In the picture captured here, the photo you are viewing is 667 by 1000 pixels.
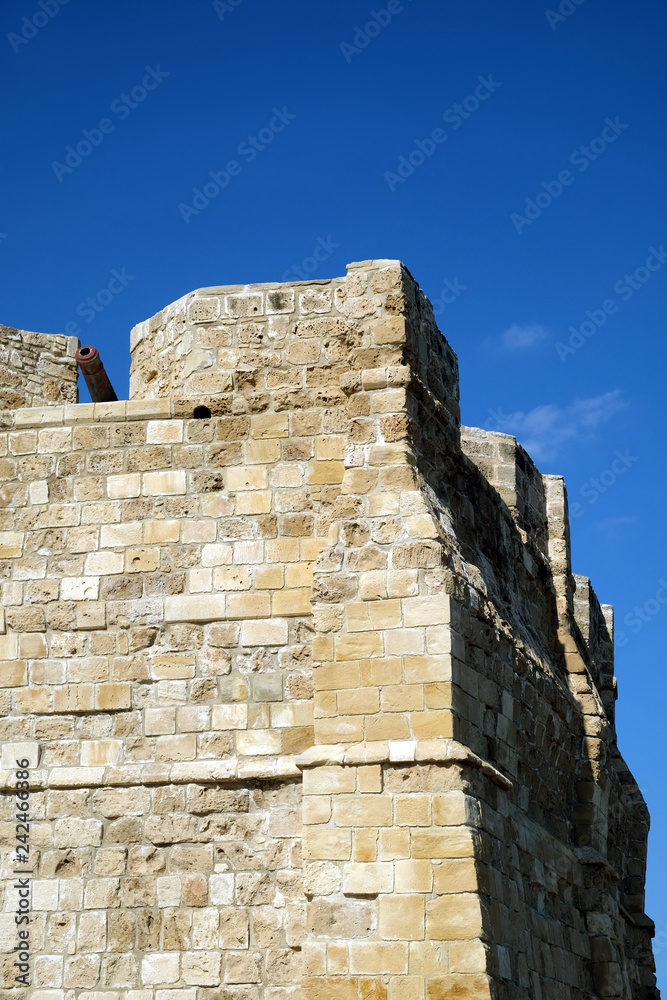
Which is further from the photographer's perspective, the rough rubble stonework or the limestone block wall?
the limestone block wall

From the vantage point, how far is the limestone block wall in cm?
1154

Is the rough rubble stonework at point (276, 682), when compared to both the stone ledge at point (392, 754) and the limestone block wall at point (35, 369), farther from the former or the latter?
the limestone block wall at point (35, 369)

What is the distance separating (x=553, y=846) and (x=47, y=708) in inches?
146

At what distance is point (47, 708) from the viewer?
28.6 feet

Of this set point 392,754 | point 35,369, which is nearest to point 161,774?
point 392,754

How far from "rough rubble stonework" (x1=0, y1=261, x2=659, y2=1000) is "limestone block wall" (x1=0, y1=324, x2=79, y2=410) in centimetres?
204

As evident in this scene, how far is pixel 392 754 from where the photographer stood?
7.87m

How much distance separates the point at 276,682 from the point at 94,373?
2.76 meters

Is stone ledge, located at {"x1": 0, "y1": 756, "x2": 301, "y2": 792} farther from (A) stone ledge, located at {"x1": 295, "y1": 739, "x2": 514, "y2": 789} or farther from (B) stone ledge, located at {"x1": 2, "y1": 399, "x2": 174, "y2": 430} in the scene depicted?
(B) stone ledge, located at {"x1": 2, "y1": 399, "x2": 174, "y2": 430}

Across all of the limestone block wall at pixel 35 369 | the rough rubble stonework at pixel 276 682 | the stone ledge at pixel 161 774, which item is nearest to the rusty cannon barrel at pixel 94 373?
the rough rubble stonework at pixel 276 682

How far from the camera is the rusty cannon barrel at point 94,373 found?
9.73m

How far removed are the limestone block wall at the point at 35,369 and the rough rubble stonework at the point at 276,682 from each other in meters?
2.04

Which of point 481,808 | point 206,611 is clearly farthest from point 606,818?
point 206,611

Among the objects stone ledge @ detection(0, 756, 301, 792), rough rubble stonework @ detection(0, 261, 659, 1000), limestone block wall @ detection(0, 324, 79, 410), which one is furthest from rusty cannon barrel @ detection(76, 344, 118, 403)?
stone ledge @ detection(0, 756, 301, 792)
